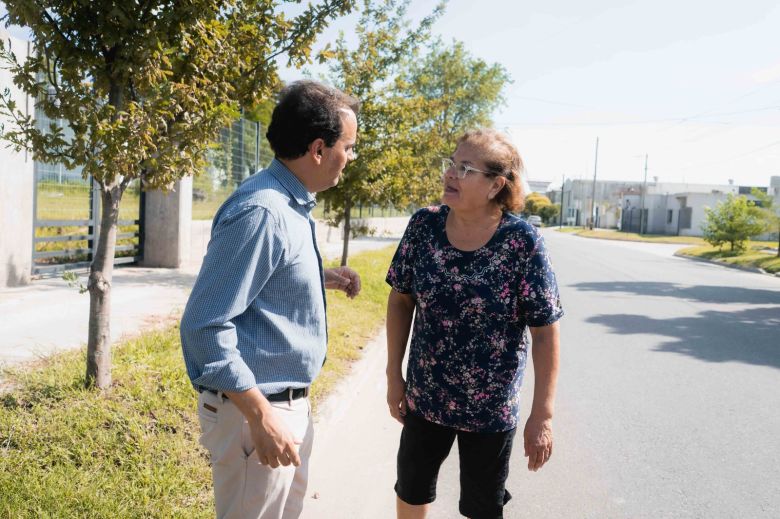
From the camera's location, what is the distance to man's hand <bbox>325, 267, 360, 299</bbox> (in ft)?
9.50

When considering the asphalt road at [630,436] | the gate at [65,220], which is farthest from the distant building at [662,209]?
the gate at [65,220]

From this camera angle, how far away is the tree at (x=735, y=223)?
100ft

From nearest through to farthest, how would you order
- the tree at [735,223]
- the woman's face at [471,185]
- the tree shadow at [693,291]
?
the woman's face at [471,185] → the tree shadow at [693,291] → the tree at [735,223]

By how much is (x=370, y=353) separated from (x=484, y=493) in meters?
4.79

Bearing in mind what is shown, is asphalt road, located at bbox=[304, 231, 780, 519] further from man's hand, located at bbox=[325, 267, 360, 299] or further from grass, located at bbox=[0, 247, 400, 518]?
man's hand, located at bbox=[325, 267, 360, 299]

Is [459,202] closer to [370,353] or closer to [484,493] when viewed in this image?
[484,493]

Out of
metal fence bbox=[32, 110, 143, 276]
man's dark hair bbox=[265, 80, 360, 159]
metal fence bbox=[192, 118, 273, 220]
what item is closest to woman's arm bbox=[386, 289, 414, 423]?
man's dark hair bbox=[265, 80, 360, 159]

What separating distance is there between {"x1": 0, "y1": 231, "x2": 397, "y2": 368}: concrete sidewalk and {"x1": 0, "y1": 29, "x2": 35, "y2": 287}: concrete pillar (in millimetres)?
305

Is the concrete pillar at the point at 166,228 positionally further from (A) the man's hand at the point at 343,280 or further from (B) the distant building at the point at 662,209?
(B) the distant building at the point at 662,209

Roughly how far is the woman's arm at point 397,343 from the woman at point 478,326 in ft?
0.35

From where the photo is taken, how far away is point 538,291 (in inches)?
102

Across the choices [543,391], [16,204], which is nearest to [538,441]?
[543,391]

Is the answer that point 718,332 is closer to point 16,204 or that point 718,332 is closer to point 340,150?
point 340,150

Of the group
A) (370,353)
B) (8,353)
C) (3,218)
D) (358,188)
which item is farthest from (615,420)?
(3,218)
